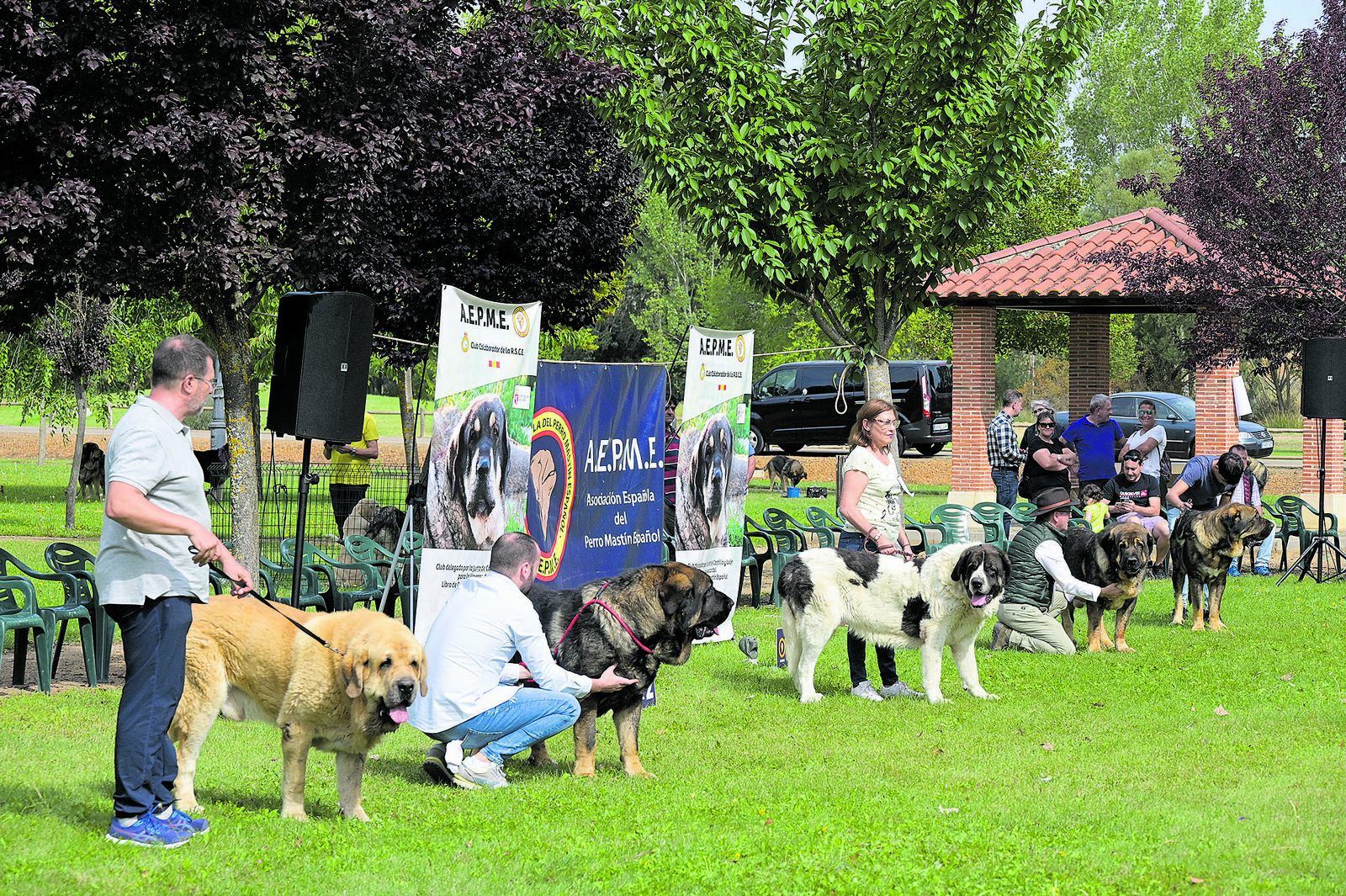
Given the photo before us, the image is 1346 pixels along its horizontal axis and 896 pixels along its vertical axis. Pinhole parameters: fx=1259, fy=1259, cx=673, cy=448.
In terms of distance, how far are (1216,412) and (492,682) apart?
16.5 meters

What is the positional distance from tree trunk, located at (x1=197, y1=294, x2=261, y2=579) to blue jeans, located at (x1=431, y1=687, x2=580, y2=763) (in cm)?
592

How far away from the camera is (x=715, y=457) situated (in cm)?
1059

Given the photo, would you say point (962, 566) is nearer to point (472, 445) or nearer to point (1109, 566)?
point (1109, 566)

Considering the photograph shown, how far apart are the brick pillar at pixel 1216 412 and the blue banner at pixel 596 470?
1227 centimetres

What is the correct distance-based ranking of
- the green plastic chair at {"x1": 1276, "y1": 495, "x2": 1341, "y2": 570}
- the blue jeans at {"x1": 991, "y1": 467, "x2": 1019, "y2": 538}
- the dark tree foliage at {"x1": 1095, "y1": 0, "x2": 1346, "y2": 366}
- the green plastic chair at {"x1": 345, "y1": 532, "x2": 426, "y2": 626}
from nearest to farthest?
the green plastic chair at {"x1": 345, "y1": 532, "x2": 426, "y2": 626}, the green plastic chair at {"x1": 1276, "y1": 495, "x2": 1341, "y2": 570}, the blue jeans at {"x1": 991, "y1": 467, "x2": 1019, "y2": 538}, the dark tree foliage at {"x1": 1095, "y1": 0, "x2": 1346, "y2": 366}

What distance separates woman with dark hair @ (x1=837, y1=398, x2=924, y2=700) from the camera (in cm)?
862

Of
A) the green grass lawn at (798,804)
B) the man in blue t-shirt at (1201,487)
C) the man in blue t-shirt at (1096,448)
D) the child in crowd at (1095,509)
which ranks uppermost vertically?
the man in blue t-shirt at (1096,448)

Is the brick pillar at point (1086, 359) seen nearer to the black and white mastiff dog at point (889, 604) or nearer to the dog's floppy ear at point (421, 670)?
the black and white mastiff dog at point (889, 604)

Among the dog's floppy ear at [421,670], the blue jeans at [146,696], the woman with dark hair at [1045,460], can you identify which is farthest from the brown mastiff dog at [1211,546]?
the blue jeans at [146,696]

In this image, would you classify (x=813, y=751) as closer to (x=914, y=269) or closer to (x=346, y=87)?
(x=346, y=87)

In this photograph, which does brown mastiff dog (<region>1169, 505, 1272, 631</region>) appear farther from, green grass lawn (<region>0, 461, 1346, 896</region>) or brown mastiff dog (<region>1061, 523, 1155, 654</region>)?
green grass lawn (<region>0, 461, 1346, 896</region>)

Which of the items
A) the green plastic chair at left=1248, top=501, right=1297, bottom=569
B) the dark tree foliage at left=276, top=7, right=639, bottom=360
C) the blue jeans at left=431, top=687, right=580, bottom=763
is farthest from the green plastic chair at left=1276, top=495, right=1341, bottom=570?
the blue jeans at left=431, top=687, right=580, bottom=763

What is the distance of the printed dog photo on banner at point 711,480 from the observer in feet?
33.8

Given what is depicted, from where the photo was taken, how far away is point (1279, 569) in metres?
15.2
